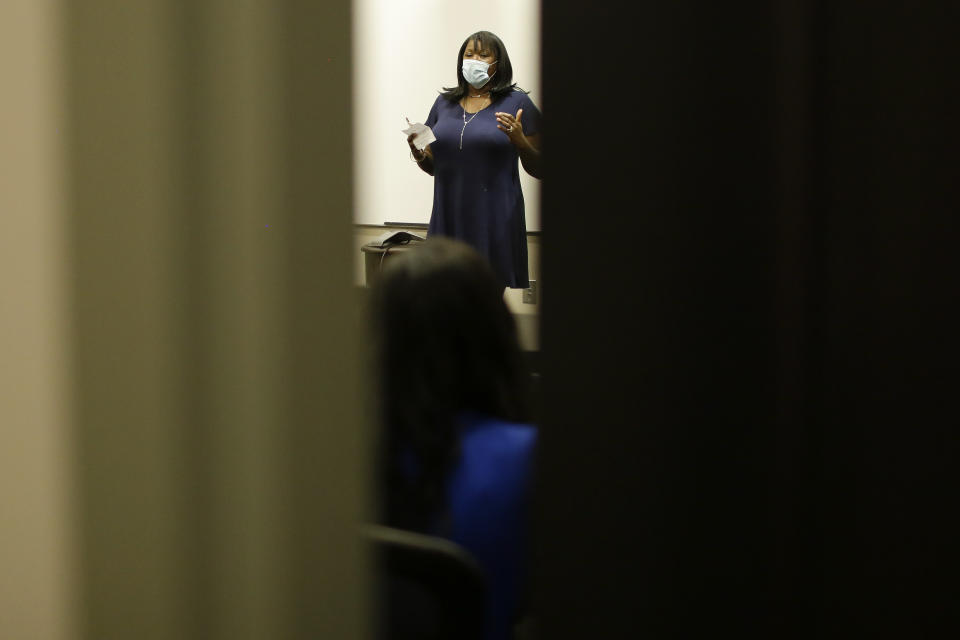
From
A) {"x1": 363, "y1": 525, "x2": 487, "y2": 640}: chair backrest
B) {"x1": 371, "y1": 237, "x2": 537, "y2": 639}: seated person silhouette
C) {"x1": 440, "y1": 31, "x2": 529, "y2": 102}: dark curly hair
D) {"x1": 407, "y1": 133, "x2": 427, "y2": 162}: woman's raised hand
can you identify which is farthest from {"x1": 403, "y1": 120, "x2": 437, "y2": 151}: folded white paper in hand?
{"x1": 363, "y1": 525, "x2": 487, "y2": 640}: chair backrest

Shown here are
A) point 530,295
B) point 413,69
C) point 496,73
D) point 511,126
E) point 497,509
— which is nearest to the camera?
point 497,509

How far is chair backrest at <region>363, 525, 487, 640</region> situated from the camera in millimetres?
672

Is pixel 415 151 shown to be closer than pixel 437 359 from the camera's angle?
No

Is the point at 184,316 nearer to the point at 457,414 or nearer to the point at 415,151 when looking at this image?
the point at 457,414

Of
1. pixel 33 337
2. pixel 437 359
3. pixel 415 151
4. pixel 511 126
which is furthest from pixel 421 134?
pixel 33 337

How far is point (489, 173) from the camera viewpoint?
2676 millimetres

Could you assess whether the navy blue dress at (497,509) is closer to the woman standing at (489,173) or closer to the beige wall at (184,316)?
the beige wall at (184,316)

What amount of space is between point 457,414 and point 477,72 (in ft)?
6.39

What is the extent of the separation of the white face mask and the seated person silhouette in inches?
70.8

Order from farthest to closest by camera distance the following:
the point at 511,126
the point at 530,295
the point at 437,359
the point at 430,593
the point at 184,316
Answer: the point at 530,295 < the point at 511,126 < the point at 437,359 < the point at 430,593 < the point at 184,316

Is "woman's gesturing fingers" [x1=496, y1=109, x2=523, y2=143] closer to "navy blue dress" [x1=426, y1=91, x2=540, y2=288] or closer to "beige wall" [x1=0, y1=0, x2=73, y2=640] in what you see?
"navy blue dress" [x1=426, y1=91, x2=540, y2=288]

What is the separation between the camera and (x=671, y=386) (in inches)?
15.2

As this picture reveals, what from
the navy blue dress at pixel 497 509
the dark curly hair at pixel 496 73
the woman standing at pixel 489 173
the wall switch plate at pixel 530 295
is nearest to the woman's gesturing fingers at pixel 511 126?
the woman standing at pixel 489 173

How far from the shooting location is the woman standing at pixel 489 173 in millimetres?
2660
